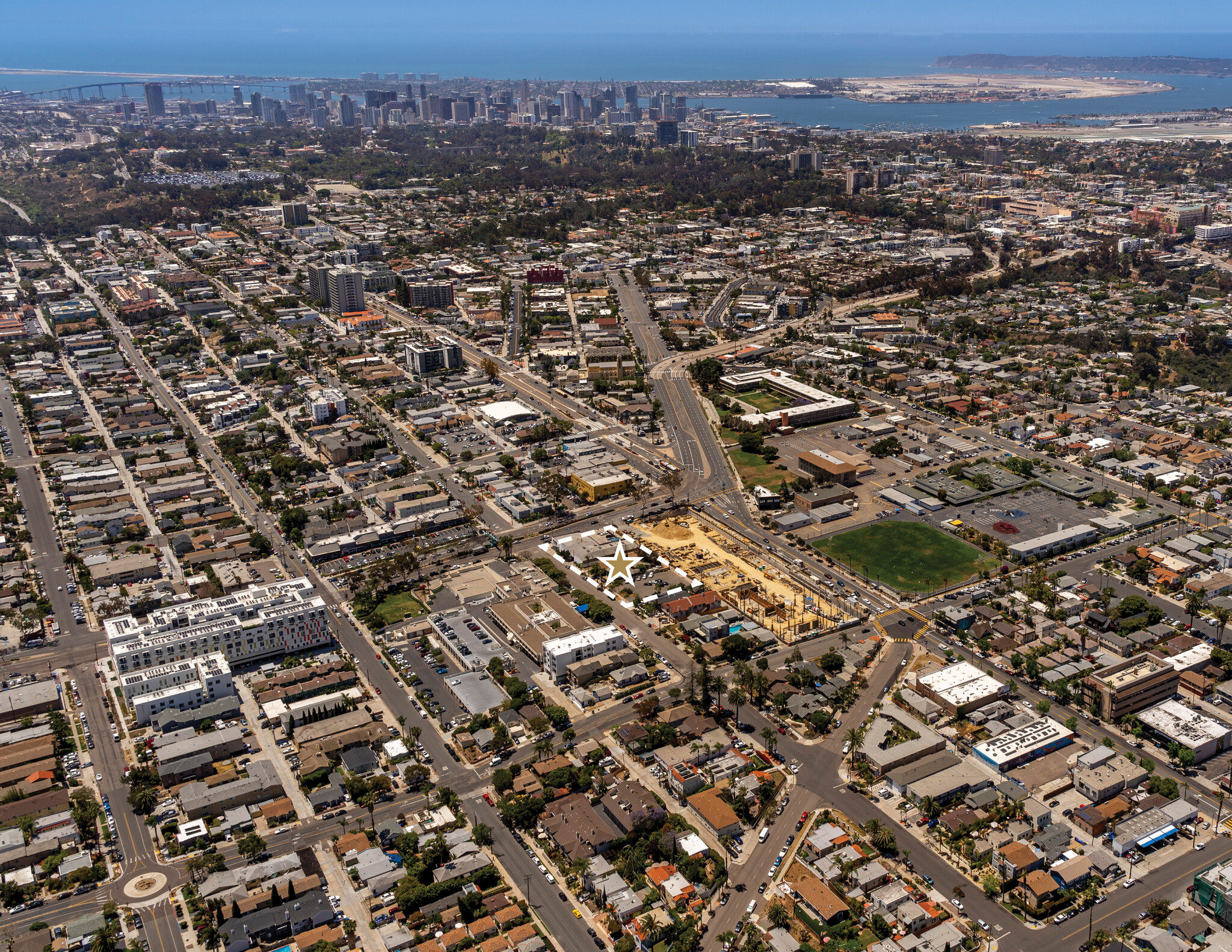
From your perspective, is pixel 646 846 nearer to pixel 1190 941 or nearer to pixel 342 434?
pixel 1190 941

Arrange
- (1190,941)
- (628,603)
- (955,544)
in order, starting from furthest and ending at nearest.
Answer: (955,544), (628,603), (1190,941)

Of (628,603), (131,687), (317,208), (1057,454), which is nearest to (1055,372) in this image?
(1057,454)

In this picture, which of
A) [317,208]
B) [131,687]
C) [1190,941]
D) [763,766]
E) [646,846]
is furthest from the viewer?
[317,208]

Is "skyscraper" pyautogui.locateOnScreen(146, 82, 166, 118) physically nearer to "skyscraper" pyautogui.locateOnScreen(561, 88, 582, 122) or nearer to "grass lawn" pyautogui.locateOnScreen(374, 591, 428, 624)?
"skyscraper" pyautogui.locateOnScreen(561, 88, 582, 122)

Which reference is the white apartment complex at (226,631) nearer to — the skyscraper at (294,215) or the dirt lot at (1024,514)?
the dirt lot at (1024,514)

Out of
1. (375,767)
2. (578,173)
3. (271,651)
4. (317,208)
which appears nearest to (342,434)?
(271,651)

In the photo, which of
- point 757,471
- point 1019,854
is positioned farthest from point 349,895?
point 757,471

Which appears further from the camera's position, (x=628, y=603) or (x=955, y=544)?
(x=955, y=544)
